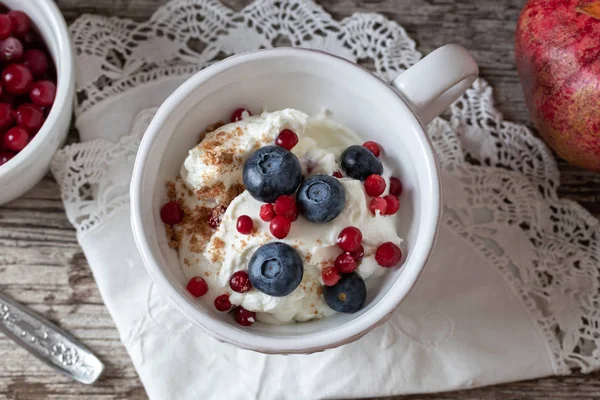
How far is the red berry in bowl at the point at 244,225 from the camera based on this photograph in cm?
81

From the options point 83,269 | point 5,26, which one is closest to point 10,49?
point 5,26

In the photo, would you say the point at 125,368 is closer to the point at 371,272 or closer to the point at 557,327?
the point at 371,272

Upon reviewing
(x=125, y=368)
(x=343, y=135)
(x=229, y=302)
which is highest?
(x=343, y=135)

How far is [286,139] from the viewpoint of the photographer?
833mm

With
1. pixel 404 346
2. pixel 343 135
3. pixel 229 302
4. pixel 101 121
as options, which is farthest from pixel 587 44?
pixel 101 121

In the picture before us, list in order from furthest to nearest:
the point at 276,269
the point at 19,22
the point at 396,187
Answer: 1. the point at 19,22
2. the point at 396,187
3. the point at 276,269

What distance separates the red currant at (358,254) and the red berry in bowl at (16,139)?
0.50 m

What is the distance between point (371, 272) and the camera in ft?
2.80

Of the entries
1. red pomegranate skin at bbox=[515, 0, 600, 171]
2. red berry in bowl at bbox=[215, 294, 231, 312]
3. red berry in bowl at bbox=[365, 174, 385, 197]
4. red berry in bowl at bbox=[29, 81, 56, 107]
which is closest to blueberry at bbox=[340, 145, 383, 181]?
red berry in bowl at bbox=[365, 174, 385, 197]

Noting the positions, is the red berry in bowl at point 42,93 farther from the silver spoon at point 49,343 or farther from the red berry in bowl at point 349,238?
the red berry in bowl at point 349,238

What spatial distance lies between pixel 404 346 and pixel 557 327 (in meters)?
0.24

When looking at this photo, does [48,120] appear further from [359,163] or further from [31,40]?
[359,163]

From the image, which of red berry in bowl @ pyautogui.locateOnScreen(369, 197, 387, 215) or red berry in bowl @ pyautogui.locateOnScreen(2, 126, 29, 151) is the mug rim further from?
red berry in bowl @ pyautogui.locateOnScreen(2, 126, 29, 151)

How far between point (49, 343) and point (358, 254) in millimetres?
494
